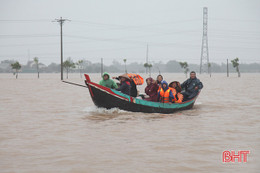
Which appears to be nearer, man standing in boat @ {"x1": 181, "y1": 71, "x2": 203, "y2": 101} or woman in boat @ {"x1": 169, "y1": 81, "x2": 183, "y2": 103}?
woman in boat @ {"x1": 169, "y1": 81, "x2": 183, "y2": 103}

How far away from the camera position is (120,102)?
14.0m

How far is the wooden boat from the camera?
13.7 m

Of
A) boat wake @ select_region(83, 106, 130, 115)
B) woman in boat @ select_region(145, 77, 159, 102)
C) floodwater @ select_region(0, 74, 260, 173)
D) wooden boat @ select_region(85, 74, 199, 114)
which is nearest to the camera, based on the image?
floodwater @ select_region(0, 74, 260, 173)

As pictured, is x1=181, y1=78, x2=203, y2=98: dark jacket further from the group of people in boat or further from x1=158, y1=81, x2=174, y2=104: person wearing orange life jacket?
x1=158, y1=81, x2=174, y2=104: person wearing orange life jacket

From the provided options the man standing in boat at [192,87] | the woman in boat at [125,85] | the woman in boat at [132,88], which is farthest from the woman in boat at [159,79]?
the man standing in boat at [192,87]

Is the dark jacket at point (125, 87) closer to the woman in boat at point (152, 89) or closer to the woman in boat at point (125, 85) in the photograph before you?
the woman in boat at point (125, 85)

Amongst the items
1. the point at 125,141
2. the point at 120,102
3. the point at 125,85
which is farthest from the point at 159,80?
the point at 125,141

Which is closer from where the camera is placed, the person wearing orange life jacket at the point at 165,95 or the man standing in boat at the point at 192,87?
the person wearing orange life jacket at the point at 165,95

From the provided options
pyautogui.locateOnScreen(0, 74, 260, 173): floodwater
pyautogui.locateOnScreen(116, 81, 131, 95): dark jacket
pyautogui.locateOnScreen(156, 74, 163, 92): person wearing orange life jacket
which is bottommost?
pyautogui.locateOnScreen(0, 74, 260, 173): floodwater

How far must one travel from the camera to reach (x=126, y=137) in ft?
30.7

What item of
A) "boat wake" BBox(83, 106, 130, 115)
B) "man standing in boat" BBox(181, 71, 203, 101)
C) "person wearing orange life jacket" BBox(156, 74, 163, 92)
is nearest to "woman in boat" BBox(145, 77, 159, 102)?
"person wearing orange life jacket" BBox(156, 74, 163, 92)

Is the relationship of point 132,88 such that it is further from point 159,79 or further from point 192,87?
point 192,87

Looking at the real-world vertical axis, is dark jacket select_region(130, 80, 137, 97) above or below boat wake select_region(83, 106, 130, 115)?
above

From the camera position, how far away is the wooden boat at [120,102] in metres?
13.7
